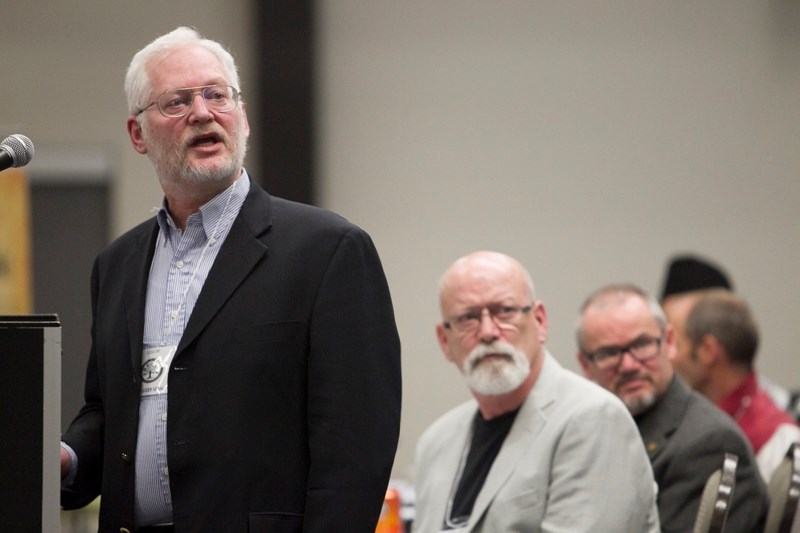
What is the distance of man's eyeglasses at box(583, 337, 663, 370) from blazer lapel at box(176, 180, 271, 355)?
Answer: 1857 millimetres

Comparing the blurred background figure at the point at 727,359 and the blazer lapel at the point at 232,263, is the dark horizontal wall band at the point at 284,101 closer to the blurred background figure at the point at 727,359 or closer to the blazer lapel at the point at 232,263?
the blurred background figure at the point at 727,359

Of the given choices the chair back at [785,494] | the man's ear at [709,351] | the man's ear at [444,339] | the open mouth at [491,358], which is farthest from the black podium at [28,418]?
the man's ear at [709,351]

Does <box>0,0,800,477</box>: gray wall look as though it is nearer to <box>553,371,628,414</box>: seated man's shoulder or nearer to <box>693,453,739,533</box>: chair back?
<box>553,371,628,414</box>: seated man's shoulder

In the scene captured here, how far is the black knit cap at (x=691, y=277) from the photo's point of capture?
6.32 meters

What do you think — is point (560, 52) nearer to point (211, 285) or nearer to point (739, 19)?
point (739, 19)

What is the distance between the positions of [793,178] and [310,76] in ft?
9.98

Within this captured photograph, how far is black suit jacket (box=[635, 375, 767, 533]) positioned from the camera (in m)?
3.19

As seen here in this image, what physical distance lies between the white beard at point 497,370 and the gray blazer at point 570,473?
0.08m

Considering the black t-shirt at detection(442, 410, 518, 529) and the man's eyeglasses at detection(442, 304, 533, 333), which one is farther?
the man's eyeglasses at detection(442, 304, 533, 333)

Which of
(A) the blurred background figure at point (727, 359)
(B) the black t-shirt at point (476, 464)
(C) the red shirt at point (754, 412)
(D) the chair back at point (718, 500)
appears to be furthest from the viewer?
(A) the blurred background figure at point (727, 359)

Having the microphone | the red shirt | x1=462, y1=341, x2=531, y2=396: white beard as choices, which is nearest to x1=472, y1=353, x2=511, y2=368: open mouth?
x1=462, y1=341, x2=531, y2=396: white beard

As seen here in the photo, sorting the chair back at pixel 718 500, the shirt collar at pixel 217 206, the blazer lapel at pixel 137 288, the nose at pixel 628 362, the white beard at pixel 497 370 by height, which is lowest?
the chair back at pixel 718 500

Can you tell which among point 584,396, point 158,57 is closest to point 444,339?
point 584,396

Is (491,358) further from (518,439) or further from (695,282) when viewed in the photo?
(695,282)
